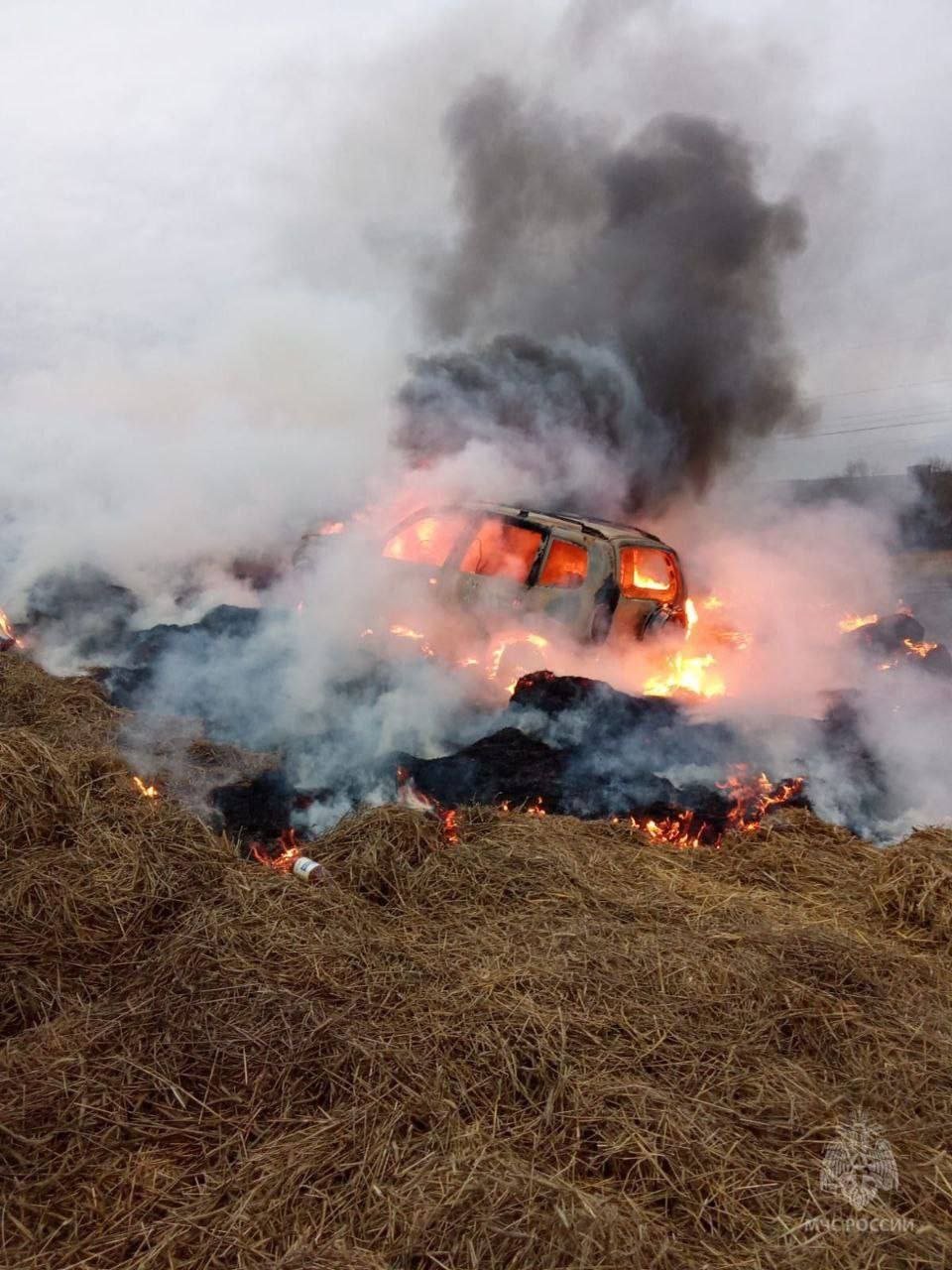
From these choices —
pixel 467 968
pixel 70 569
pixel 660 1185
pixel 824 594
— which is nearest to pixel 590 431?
pixel 824 594

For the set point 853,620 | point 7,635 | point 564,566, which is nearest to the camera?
point 564,566

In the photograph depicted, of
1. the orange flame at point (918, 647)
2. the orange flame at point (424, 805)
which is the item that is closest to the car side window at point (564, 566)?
the orange flame at point (424, 805)

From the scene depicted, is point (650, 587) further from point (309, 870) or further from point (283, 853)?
point (309, 870)

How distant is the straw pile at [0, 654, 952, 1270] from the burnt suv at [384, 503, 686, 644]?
10.9ft

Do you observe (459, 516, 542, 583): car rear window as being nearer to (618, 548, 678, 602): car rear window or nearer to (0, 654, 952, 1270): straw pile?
(618, 548, 678, 602): car rear window

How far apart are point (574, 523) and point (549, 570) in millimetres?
562

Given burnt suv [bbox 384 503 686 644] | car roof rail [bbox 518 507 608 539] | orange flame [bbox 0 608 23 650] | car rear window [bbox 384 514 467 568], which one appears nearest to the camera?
burnt suv [bbox 384 503 686 644]

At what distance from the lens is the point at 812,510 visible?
15.3 metres

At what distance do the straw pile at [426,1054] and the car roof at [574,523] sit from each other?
382 cm

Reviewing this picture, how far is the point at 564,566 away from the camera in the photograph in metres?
6.94

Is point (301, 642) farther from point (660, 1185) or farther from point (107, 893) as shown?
point (660, 1185)

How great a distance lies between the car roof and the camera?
7059 millimetres

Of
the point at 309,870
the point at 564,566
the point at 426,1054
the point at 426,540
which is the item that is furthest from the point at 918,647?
the point at 426,1054

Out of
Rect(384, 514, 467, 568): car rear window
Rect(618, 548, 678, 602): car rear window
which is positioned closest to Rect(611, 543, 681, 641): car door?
Rect(618, 548, 678, 602): car rear window
